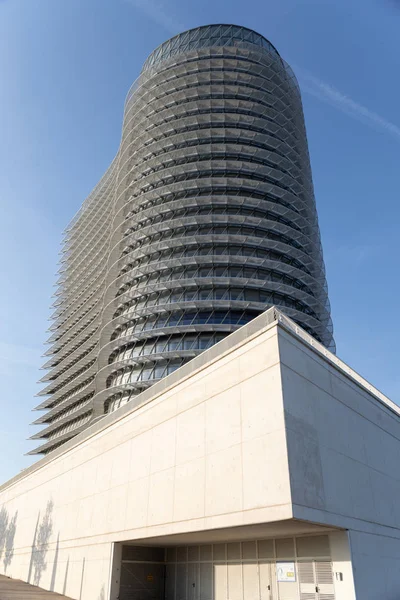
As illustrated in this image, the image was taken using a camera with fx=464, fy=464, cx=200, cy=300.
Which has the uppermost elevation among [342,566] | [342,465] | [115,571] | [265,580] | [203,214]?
[203,214]

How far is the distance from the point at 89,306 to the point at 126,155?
92.5ft

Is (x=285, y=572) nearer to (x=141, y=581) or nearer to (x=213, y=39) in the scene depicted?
(x=141, y=581)

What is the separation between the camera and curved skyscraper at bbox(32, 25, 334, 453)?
166ft

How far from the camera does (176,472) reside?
1912 centimetres

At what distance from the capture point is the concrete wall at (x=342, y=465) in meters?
15.1

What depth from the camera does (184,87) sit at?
63688 mm

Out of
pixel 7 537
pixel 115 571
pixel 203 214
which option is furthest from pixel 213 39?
pixel 115 571

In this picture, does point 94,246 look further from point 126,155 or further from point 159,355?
point 159,355

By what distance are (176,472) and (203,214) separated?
41.3 metres

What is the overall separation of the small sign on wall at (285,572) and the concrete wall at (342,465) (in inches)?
97.8

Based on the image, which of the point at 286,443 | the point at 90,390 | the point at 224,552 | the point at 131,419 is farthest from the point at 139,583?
the point at 90,390

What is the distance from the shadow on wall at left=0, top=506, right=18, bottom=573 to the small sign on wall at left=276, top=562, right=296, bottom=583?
96.6ft

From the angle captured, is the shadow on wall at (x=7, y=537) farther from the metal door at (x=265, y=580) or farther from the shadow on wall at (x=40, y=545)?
the metal door at (x=265, y=580)

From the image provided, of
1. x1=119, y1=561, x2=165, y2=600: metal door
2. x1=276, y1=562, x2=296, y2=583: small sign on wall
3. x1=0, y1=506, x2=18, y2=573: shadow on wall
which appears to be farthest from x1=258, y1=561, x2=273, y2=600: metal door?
x1=0, y1=506, x2=18, y2=573: shadow on wall
